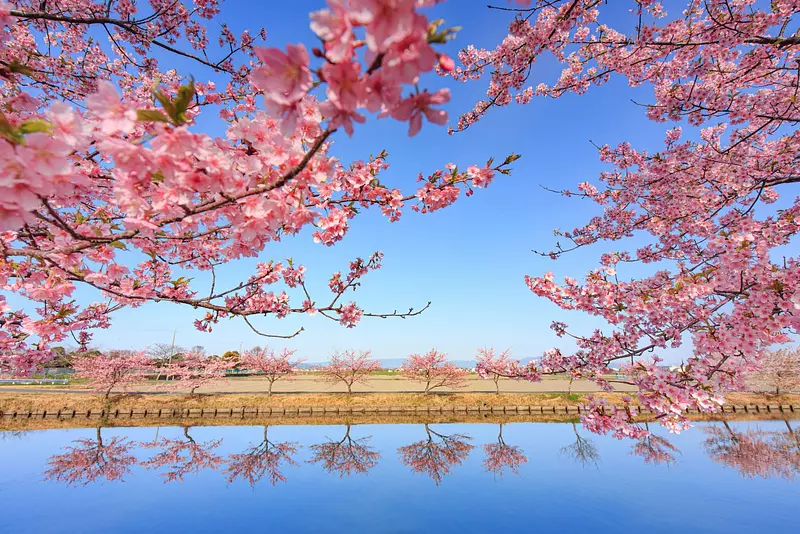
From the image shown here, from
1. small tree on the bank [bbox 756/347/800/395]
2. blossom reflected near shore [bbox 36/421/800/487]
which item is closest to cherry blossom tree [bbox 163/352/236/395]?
blossom reflected near shore [bbox 36/421/800/487]

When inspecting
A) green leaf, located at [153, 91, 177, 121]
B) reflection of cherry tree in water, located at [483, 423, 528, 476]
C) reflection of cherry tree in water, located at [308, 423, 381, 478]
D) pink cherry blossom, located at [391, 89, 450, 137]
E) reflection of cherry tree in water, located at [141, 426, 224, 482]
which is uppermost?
green leaf, located at [153, 91, 177, 121]

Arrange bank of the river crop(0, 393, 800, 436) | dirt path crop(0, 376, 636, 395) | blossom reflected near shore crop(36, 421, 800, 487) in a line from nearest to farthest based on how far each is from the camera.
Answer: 1. blossom reflected near shore crop(36, 421, 800, 487)
2. bank of the river crop(0, 393, 800, 436)
3. dirt path crop(0, 376, 636, 395)

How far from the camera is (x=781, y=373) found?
23.9 metres

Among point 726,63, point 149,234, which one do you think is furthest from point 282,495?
point 726,63

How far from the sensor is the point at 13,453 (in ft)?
41.7

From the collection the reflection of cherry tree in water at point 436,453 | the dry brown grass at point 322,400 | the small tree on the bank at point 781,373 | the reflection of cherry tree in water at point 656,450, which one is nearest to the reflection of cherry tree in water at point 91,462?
the dry brown grass at point 322,400

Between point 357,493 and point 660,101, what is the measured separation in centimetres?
1151

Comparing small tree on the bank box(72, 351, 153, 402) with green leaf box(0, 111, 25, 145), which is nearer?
green leaf box(0, 111, 25, 145)

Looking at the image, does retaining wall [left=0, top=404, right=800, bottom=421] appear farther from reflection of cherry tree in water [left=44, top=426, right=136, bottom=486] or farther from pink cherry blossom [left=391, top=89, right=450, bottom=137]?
pink cherry blossom [left=391, top=89, right=450, bottom=137]

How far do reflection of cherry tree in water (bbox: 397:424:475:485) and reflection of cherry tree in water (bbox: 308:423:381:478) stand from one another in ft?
4.29

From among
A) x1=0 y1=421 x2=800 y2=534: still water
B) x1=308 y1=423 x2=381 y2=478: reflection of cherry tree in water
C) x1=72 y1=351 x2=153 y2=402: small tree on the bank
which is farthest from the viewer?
x1=72 y1=351 x2=153 y2=402: small tree on the bank

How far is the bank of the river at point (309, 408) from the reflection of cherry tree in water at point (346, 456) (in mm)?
4454

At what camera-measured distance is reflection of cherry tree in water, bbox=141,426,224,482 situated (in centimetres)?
1159

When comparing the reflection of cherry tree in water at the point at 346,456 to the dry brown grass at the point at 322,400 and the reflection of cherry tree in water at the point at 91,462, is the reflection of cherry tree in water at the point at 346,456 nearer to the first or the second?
the reflection of cherry tree in water at the point at 91,462
